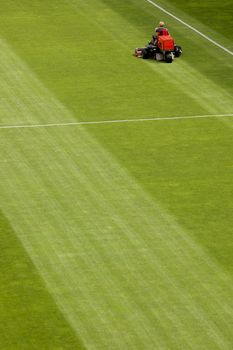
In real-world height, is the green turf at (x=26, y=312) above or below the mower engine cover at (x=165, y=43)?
above

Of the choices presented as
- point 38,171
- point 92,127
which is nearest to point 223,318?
point 38,171

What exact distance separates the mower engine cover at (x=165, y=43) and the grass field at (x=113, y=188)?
68 cm

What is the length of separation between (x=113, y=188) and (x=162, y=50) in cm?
1368

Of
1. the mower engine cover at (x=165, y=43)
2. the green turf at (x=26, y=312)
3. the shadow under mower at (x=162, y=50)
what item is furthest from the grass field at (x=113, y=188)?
the mower engine cover at (x=165, y=43)

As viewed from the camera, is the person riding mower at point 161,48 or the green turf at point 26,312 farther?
the person riding mower at point 161,48

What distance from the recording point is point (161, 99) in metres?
39.3

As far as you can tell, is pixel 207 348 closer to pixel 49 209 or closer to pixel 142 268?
pixel 142 268

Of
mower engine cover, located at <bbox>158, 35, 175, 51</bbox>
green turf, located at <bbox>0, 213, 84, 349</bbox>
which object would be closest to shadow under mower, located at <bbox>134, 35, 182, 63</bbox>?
mower engine cover, located at <bbox>158, 35, 175, 51</bbox>

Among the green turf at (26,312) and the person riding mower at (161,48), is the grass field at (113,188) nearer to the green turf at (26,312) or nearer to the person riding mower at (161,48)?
the green turf at (26,312)

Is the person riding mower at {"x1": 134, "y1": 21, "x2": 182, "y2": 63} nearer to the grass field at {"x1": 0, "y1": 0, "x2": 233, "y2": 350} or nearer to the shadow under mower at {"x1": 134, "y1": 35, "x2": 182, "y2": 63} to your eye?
the shadow under mower at {"x1": 134, "y1": 35, "x2": 182, "y2": 63}

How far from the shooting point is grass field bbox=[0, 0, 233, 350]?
23.9 m

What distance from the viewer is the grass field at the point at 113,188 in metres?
23.9

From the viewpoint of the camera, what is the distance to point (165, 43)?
43.3m

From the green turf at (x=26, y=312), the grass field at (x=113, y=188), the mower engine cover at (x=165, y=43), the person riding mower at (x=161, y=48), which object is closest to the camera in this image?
the green turf at (x=26, y=312)
